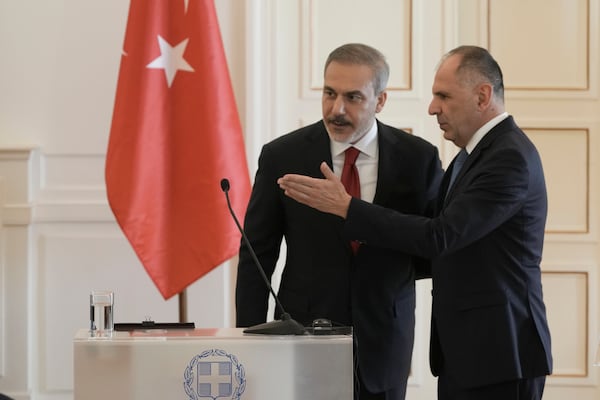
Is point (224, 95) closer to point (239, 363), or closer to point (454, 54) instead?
point (454, 54)

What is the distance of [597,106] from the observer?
502cm

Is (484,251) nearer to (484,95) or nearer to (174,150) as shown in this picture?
(484,95)

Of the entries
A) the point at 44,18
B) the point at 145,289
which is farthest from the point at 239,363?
the point at 44,18

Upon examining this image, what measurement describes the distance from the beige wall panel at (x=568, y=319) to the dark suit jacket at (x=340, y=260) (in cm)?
224

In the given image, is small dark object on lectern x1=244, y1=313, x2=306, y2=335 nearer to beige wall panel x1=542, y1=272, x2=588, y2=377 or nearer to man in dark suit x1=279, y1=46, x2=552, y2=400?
man in dark suit x1=279, y1=46, x2=552, y2=400

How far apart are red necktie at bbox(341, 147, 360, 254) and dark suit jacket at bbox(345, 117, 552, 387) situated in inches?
9.4

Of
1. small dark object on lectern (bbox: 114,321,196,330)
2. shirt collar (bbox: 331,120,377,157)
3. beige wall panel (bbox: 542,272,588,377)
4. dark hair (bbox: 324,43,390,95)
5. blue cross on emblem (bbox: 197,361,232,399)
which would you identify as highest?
dark hair (bbox: 324,43,390,95)

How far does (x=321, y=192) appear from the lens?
2682mm

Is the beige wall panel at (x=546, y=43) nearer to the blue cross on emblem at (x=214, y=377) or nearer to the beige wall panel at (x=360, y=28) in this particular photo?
the beige wall panel at (x=360, y=28)

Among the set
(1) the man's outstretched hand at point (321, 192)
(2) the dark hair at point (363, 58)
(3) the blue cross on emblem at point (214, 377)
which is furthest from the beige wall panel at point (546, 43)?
(3) the blue cross on emblem at point (214, 377)

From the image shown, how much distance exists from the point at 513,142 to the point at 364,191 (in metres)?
0.54

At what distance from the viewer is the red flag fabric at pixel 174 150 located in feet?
14.1

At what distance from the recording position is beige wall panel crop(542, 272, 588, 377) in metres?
5.04

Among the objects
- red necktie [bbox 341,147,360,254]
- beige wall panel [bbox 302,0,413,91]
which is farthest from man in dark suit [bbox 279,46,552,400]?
beige wall panel [bbox 302,0,413,91]
